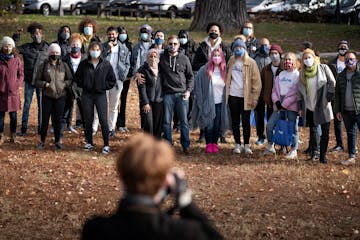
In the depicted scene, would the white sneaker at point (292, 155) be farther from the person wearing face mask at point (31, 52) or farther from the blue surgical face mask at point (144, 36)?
the person wearing face mask at point (31, 52)

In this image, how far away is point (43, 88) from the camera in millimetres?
12359

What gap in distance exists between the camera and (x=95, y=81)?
39.6ft

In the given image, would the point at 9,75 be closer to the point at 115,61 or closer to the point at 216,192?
the point at 115,61

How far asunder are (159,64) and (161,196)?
8649 mm

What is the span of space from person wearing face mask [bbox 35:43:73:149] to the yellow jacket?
2528 mm

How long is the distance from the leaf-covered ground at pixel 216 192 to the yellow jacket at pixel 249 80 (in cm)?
91

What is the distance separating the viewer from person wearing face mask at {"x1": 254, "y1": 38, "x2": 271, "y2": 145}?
43.2 ft

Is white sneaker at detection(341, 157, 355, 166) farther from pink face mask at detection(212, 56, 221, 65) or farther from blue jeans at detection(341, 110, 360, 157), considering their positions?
pink face mask at detection(212, 56, 221, 65)

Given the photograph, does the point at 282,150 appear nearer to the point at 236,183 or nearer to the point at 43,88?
the point at 236,183

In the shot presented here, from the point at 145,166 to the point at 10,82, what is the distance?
31.1ft

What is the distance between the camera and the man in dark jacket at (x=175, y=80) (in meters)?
12.1

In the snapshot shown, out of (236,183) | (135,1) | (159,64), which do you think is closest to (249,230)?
(236,183)

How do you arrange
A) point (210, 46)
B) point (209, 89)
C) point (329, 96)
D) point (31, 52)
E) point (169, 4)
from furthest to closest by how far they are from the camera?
point (169, 4) < point (31, 52) < point (210, 46) < point (209, 89) < point (329, 96)

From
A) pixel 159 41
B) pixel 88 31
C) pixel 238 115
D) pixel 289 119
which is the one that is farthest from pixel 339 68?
pixel 88 31
